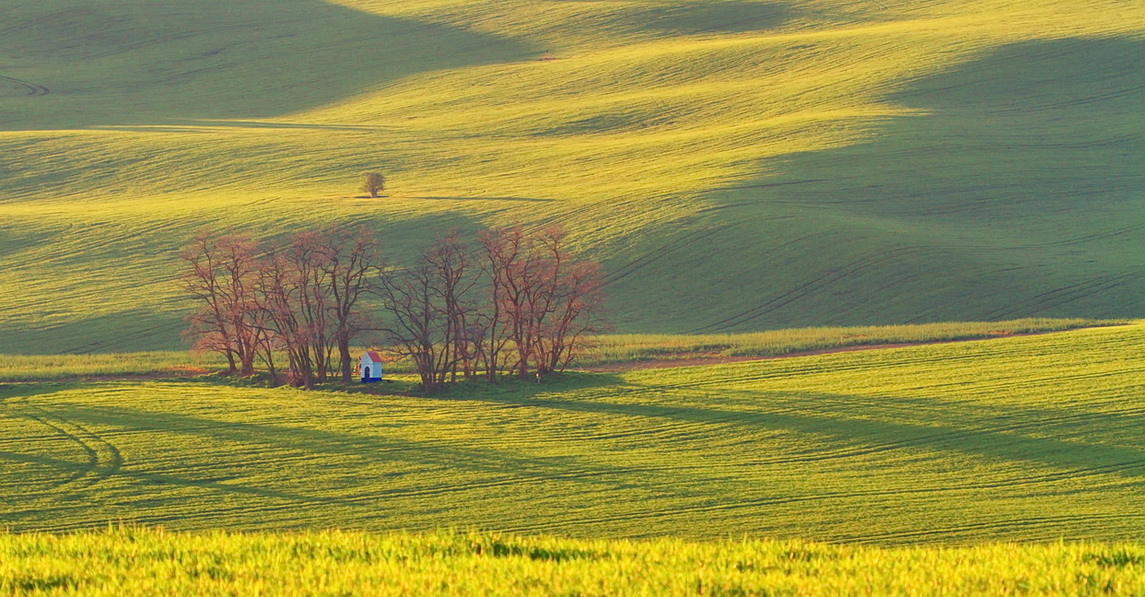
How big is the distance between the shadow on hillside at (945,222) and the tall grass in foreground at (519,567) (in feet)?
102

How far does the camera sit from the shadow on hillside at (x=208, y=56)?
8012cm

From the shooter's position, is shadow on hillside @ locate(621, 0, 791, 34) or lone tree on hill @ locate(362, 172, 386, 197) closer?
lone tree on hill @ locate(362, 172, 386, 197)

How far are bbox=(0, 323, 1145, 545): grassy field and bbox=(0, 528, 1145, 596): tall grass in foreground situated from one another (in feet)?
22.3

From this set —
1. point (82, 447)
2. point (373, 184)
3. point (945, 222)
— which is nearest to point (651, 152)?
point (373, 184)

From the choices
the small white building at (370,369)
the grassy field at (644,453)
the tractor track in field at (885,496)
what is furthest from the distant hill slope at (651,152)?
the tractor track in field at (885,496)

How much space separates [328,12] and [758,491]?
95.4 m

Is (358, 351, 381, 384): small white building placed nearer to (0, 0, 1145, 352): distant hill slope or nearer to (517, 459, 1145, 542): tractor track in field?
(517, 459, 1145, 542): tractor track in field

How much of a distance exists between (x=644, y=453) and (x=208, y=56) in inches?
3211

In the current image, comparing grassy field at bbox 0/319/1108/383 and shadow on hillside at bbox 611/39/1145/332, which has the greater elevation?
shadow on hillside at bbox 611/39/1145/332

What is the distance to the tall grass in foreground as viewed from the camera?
6449 mm

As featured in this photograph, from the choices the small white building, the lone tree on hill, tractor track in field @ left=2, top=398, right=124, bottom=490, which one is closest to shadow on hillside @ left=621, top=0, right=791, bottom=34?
the lone tree on hill

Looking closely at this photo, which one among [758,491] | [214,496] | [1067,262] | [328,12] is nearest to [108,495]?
[214,496]

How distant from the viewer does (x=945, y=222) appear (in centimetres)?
4781

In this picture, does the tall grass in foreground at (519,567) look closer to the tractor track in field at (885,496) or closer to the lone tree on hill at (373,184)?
the tractor track in field at (885,496)
